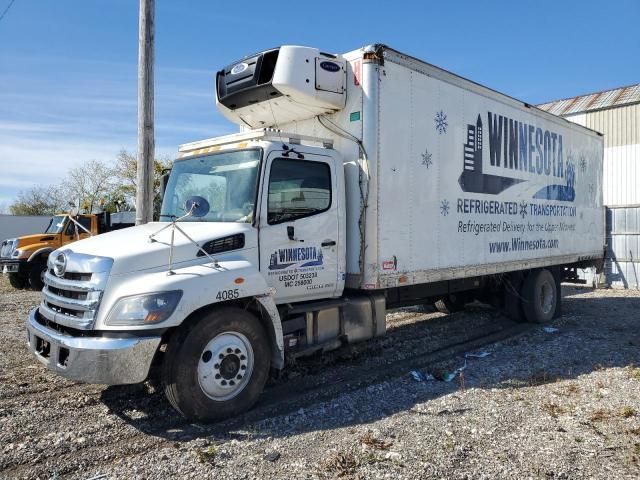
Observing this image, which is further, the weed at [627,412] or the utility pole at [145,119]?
the utility pole at [145,119]

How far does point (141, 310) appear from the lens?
4203 mm

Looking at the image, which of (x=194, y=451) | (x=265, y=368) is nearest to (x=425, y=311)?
(x=265, y=368)

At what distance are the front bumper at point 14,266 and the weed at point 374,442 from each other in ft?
44.8

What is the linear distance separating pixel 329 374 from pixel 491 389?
1.91 metres

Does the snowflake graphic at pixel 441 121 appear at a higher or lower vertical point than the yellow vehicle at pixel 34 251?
higher

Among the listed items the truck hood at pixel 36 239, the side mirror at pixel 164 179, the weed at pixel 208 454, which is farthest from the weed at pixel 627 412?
the truck hood at pixel 36 239

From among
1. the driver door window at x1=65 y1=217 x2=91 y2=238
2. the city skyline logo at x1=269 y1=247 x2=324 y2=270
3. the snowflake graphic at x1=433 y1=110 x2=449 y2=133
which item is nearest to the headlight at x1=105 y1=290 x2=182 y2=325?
the city skyline logo at x1=269 y1=247 x2=324 y2=270

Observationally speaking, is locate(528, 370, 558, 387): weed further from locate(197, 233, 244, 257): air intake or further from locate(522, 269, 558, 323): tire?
locate(197, 233, 244, 257): air intake

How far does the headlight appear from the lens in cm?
420

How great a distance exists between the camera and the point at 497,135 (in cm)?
795

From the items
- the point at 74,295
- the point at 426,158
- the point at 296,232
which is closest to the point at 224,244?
the point at 296,232

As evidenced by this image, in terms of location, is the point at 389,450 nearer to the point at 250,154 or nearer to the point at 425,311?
the point at 250,154

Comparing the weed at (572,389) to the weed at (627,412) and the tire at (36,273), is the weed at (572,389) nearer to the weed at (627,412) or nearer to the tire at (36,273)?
the weed at (627,412)

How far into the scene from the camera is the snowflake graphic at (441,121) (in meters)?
6.87
